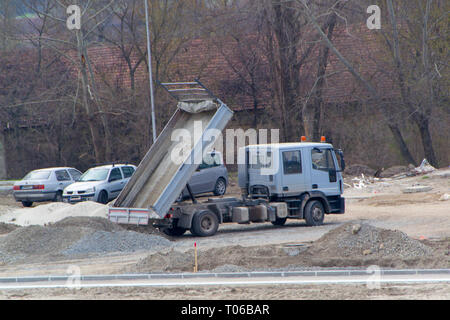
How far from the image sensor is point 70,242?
48.8ft

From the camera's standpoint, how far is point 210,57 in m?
38.8

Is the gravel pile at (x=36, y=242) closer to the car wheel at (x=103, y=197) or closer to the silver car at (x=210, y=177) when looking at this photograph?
the car wheel at (x=103, y=197)

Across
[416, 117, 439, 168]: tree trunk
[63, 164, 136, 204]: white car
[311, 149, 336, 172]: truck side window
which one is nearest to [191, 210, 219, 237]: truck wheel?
[311, 149, 336, 172]: truck side window

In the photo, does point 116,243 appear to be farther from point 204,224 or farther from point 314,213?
point 314,213

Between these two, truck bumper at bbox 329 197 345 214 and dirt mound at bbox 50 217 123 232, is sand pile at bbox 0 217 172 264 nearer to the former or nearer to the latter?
dirt mound at bbox 50 217 123 232

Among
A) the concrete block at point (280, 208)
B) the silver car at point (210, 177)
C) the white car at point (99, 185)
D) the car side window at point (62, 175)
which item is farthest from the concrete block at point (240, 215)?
the car side window at point (62, 175)

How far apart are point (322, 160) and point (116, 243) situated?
6.54m

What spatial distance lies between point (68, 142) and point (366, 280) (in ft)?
102

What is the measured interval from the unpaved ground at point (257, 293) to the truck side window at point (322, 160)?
8.62 meters

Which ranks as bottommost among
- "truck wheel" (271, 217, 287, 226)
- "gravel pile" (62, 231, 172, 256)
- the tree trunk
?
"gravel pile" (62, 231, 172, 256)

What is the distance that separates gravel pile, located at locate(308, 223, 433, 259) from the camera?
1158 centimetres

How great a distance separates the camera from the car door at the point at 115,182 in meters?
23.9

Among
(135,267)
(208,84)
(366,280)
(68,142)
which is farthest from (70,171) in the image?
(366,280)
